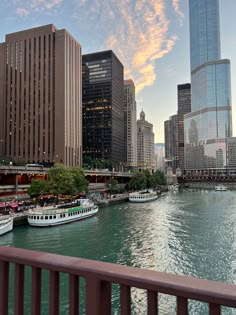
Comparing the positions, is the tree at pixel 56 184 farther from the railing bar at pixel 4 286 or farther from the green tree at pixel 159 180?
the green tree at pixel 159 180

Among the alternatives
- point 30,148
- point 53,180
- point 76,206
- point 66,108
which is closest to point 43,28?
point 66,108

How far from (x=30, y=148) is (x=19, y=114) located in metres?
21.1

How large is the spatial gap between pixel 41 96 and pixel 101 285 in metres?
157

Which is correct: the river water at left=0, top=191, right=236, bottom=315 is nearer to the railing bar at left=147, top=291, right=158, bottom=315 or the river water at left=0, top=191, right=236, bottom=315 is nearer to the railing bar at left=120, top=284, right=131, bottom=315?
the railing bar at left=120, top=284, right=131, bottom=315

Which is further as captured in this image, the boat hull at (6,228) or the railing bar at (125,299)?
the boat hull at (6,228)

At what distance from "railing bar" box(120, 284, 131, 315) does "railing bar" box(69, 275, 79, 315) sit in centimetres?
49

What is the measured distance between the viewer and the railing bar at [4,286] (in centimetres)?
319

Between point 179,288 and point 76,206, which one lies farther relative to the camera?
point 76,206

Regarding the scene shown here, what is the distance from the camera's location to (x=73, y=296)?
9.20ft

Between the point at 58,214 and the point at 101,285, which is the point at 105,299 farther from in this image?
the point at 58,214

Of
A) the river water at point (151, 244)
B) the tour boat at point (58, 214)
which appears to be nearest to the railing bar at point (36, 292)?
the river water at point (151, 244)

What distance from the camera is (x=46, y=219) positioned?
1683 inches

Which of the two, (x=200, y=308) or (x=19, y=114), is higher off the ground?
(x=19, y=114)

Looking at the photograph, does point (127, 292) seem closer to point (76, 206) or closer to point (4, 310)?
point (4, 310)
